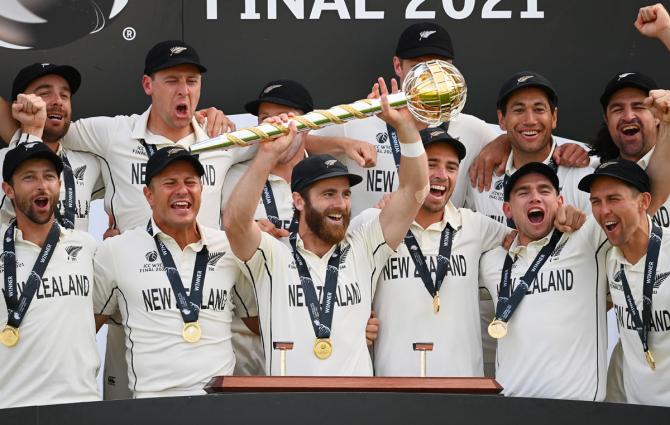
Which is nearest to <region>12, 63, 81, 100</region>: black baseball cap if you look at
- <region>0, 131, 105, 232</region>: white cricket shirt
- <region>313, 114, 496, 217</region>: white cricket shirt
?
<region>0, 131, 105, 232</region>: white cricket shirt

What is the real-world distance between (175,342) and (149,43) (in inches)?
77.2

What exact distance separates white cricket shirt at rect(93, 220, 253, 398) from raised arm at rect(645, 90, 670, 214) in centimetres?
181

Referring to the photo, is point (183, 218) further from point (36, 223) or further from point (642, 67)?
point (642, 67)

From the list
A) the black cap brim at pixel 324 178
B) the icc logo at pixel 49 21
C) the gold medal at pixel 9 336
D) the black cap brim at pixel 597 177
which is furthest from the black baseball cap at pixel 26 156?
the black cap brim at pixel 597 177

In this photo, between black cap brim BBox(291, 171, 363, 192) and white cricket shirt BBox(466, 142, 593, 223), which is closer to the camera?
black cap brim BBox(291, 171, 363, 192)

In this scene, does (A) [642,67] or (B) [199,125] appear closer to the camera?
(B) [199,125]

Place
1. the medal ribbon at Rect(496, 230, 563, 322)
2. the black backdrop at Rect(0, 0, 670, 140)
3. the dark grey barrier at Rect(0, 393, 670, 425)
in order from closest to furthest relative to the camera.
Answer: the dark grey barrier at Rect(0, 393, 670, 425) → the medal ribbon at Rect(496, 230, 563, 322) → the black backdrop at Rect(0, 0, 670, 140)

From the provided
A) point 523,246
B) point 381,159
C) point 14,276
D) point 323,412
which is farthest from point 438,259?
point 14,276

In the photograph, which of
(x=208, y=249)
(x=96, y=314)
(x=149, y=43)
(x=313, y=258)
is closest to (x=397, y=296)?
(x=313, y=258)

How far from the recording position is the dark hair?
7020 mm

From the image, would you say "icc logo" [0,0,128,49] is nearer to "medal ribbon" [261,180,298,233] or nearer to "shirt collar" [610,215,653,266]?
"medal ribbon" [261,180,298,233]

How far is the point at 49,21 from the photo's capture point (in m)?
7.70

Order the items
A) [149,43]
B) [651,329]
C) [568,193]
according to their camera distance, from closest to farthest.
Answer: [651,329] → [568,193] → [149,43]

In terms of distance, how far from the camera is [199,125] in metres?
7.22
